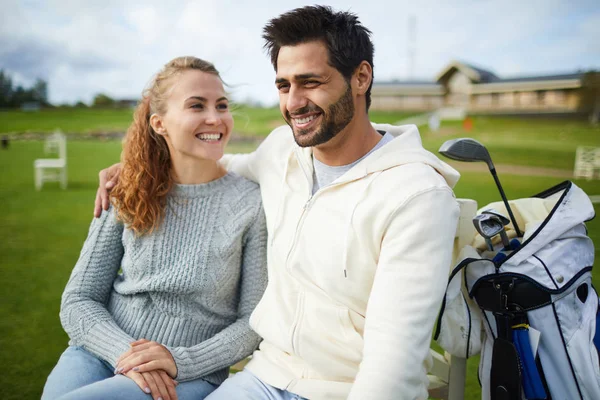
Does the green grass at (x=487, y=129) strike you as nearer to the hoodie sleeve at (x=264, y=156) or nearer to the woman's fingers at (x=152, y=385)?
the hoodie sleeve at (x=264, y=156)

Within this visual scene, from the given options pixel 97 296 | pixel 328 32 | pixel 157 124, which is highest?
pixel 328 32

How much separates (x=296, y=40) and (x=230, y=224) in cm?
63

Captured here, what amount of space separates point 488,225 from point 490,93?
62.7ft

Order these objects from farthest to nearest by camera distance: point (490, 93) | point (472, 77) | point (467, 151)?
1. point (472, 77)
2. point (490, 93)
3. point (467, 151)

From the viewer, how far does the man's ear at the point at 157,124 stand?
5.87 feet

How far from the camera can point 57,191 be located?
9078 millimetres

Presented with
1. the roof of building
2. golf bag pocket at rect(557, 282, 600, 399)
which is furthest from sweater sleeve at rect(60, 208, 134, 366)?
the roof of building

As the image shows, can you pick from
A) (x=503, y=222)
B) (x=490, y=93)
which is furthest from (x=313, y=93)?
(x=490, y=93)

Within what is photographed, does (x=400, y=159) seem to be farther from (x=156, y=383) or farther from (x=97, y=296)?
(x=97, y=296)

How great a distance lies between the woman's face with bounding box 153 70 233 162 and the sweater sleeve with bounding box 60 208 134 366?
359 mm

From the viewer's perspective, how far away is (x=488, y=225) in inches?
55.0

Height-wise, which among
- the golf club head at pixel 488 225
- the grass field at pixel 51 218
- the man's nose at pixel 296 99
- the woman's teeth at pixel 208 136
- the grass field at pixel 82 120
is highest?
the grass field at pixel 82 120

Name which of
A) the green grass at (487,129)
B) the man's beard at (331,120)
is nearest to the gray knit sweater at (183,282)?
the man's beard at (331,120)

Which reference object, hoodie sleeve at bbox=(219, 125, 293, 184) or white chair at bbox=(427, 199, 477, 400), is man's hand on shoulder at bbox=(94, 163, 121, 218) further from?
white chair at bbox=(427, 199, 477, 400)
